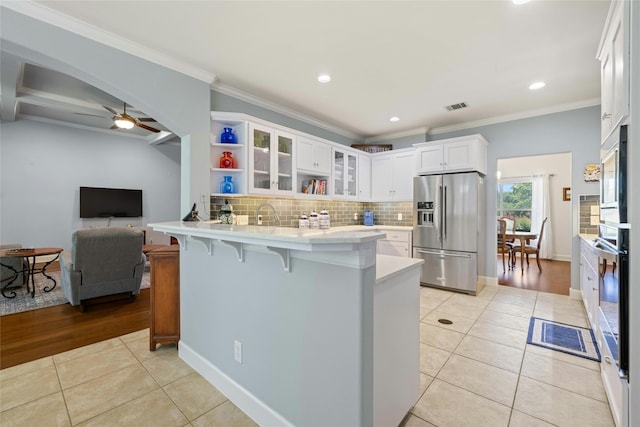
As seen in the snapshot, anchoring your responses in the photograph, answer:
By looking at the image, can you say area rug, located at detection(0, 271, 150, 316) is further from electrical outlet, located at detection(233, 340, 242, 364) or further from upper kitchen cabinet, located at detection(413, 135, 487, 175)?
upper kitchen cabinet, located at detection(413, 135, 487, 175)

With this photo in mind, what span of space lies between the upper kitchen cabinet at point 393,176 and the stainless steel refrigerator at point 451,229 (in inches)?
11.7

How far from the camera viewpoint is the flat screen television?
6.29 metres

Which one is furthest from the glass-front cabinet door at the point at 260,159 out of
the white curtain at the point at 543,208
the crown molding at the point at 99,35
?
the white curtain at the point at 543,208

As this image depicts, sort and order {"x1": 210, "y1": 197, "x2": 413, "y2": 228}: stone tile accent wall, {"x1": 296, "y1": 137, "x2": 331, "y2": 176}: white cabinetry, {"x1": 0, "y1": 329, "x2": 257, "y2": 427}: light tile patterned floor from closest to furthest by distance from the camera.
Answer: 1. {"x1": 0, "y1": 329, "x2": 257, "y2": 427}: light tile patterned floor
2. {"x1": 210, "y1": 197, "x2": 413, "y2": 228}: stone tile accent wall
3. {"x1": 296, "y1": 137, "x2": 331, "y2": 176}: white cabinetry

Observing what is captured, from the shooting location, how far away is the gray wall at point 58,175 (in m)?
5.57

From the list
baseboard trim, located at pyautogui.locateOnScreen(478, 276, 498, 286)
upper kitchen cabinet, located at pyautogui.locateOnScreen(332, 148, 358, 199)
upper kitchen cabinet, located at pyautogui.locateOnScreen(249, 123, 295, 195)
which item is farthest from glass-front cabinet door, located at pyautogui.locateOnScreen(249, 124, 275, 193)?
baseboard trim, located at pyautogui.locateOnScreen(478, 276, 498, 286)

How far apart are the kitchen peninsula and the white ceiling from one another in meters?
1.73

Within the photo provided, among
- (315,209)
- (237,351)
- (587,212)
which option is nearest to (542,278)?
(587,212)

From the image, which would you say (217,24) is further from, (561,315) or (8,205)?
(8,205)

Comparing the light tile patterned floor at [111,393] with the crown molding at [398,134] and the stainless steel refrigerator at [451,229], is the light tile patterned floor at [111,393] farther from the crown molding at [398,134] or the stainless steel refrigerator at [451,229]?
the crown molding at [398,134]

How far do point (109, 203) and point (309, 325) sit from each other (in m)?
7.22

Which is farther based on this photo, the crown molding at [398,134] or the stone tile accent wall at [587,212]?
the crown molding at [398,134]

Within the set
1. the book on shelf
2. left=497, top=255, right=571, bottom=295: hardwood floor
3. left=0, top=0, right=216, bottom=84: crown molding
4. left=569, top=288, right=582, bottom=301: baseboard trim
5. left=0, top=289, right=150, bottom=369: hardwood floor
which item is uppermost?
left=0, top=0, right=216, bottom=84: crown molding

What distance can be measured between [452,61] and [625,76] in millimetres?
1618
